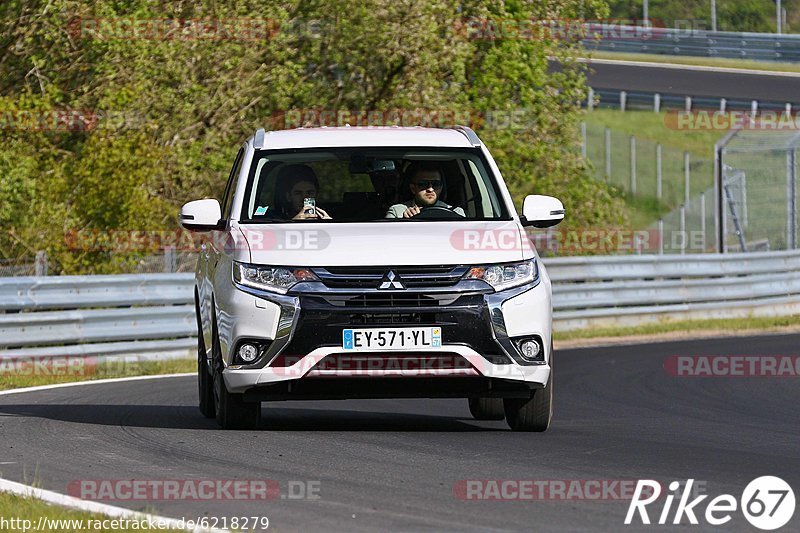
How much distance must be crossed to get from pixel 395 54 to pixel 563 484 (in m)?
20.5

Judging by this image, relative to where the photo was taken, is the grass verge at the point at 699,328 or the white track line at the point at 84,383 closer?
the white track line at the point at 84,383

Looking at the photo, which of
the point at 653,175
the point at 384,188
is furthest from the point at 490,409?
the point at 653,175

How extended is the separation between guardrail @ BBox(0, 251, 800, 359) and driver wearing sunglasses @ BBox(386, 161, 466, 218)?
6705mm

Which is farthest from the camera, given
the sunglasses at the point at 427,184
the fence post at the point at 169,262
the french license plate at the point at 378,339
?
the fence post at the point at 169,262

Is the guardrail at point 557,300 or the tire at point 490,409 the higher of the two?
the tire at point 490,409

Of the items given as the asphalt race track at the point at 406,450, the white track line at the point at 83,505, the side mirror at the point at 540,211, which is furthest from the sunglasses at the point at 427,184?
the white track line at the point at 83,505

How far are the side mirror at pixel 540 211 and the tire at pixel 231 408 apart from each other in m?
2.09

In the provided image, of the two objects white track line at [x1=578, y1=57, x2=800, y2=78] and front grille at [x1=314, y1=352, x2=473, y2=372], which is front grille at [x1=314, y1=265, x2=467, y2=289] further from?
white track line at [x1=578, y1=57, x2=800, y2=78]

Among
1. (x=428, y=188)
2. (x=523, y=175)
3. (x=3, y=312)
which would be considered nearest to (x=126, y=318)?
(x=3, y=312)

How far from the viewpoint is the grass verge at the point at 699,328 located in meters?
22.0

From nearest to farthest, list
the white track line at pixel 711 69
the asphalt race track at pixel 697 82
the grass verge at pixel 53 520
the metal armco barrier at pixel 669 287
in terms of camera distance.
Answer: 1. the grass verge at pixel 53 520
2. the metal armco barrier at pixel 669 287
3. the asphalt race track at pixel 697 82
4. the white track line at pixel 711 69

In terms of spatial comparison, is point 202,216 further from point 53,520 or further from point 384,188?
point 53,520

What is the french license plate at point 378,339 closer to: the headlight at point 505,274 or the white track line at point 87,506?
the headlight at point 505,274

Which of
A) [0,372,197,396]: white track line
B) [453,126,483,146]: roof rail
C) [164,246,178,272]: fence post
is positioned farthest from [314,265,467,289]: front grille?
[164,246,178,272]: fence post
